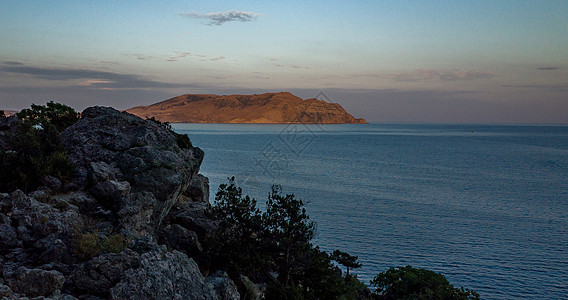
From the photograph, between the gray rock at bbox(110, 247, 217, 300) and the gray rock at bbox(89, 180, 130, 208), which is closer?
the gray rock at bbox(110, 247, 217, 300)

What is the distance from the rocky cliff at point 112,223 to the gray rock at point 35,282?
0.03 m

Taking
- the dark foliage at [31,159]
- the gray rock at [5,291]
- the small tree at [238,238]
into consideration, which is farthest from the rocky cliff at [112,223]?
the small tree at [238,238]

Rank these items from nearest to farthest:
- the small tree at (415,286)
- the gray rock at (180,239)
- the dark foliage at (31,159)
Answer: the dark foliage at (31,159)
the gray rock at (180,239)
the small tree at (415,286)

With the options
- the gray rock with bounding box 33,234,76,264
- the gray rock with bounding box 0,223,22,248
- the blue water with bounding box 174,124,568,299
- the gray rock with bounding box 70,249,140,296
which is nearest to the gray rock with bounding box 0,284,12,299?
the gray rock with bounding box 70,249,140,296

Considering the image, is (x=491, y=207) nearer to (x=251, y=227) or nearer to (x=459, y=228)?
(x=459, y=228)

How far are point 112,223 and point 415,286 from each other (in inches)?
1182

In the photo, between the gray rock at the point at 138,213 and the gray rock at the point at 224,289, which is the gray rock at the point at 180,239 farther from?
the gray rock at the point at 224,289

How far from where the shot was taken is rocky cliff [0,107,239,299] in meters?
12.9

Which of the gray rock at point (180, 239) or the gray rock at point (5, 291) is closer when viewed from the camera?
the gray rock at point (5, 291)

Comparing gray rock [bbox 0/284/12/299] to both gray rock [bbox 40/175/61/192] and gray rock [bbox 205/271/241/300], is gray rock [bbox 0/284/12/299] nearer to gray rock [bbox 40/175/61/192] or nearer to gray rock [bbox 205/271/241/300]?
gray rock [bbox 205/271/241/300]

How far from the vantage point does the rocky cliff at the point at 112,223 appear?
12.9 meters

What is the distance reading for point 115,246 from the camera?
14492mm

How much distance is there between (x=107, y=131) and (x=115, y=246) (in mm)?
14704

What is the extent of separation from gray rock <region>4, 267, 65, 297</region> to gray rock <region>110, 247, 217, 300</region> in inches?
69.5
